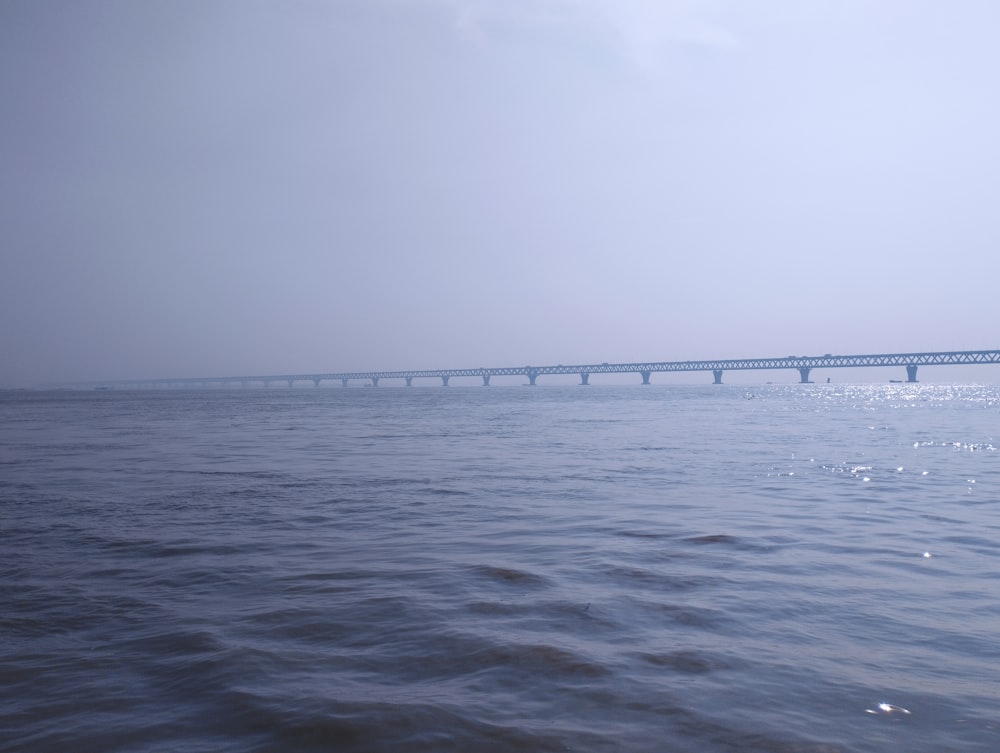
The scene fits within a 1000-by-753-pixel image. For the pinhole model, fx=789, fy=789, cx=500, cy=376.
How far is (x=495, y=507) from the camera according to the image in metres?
12.5

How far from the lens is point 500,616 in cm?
654

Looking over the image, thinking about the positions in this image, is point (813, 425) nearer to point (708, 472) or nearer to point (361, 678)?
point (708, 472)

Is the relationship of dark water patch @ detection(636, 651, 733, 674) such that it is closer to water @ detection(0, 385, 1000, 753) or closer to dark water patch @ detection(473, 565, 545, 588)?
water @ detection(0, 385, 1000, 753)

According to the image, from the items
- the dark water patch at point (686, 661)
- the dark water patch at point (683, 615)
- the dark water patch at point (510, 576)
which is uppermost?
the dark water patch at point (686, 661)

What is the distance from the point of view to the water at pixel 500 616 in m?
4.51

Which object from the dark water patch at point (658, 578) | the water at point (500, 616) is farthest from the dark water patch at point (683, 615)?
the dark water patch at point (658, 578)

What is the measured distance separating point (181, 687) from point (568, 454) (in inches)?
677

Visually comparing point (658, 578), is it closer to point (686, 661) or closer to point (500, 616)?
point (500, 616)

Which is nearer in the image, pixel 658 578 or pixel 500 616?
pixel 500 616

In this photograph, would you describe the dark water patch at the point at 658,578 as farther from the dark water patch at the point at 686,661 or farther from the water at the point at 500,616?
the dark water patch at the point at 686,661

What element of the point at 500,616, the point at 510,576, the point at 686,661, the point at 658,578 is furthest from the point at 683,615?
the point at 510,576

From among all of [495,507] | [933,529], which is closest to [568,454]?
[495,507]

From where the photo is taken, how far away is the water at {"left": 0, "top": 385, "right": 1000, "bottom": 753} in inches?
177

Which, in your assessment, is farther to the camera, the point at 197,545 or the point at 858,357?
the point at 858,357
